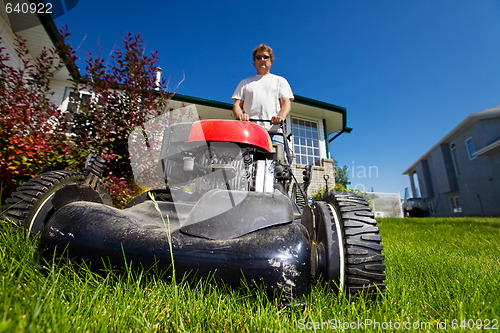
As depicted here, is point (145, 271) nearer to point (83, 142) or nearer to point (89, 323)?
point (89, 323)

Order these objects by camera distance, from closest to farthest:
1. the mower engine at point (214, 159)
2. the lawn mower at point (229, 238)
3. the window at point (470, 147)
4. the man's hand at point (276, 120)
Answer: the lawn mower at point (229, 238) < the mower engine at point (214, 159) < the man's hand at point (276, 120) < the window at point (470, 147)

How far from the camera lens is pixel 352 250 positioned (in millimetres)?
1212

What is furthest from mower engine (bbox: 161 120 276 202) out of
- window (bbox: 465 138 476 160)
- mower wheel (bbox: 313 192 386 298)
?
window (bbox: 465 138 476 160)

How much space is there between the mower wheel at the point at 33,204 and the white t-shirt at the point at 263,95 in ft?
6.62

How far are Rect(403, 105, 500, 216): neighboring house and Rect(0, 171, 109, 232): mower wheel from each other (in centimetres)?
2013

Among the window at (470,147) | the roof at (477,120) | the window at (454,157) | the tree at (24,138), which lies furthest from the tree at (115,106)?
the window at (454,157)

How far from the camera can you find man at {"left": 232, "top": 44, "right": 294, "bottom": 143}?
3055 millimetres

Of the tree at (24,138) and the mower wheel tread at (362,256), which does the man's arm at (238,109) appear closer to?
the mower wheel tread at (362,256)

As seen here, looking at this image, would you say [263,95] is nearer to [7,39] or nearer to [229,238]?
[229,238]

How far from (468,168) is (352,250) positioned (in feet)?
74.0

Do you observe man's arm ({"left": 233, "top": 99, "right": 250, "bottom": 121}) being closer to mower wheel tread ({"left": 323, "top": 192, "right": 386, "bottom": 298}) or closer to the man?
the man

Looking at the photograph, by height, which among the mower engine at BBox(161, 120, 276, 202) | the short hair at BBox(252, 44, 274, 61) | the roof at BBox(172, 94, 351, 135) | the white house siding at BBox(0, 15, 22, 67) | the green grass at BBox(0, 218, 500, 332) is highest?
the roof at BBox(172, 94, 351, 135)

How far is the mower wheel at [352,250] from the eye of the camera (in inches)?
46.9

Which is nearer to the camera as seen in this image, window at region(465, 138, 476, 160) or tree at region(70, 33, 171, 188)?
tree at region(70, 33, 171, 188)
